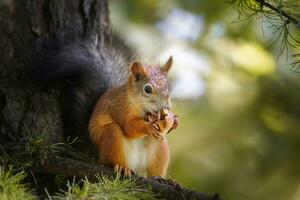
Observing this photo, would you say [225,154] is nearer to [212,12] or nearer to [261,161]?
[261,161]

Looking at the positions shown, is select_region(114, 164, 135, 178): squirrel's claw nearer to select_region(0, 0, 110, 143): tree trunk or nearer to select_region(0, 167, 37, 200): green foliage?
select_region(0, 0, 110, 143): tree trunk

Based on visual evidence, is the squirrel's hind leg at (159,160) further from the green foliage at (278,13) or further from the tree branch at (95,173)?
the green foliage at (278,13)

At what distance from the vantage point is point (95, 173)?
82.5 inches

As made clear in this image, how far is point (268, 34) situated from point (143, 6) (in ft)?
2.80

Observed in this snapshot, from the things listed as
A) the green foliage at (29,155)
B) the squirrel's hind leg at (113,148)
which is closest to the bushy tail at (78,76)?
the squirrel's hind leg at (113,148)

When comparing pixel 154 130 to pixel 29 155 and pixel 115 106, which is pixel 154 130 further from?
pixel 29 155

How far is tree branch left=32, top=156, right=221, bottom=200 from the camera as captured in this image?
1.98 meters

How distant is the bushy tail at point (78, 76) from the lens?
2590mm

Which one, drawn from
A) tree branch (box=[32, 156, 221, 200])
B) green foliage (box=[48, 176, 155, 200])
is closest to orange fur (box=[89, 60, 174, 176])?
tree branch (box=[32, 156, 221, 200])

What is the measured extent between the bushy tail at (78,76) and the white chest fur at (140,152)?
0.93 ft

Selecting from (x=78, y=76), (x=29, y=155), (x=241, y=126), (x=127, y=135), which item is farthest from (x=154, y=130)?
(x=241, y=126)

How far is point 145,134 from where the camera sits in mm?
2340

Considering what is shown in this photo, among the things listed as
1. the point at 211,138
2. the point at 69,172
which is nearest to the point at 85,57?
the point at 69,172

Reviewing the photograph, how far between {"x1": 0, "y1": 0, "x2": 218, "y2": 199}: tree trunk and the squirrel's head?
1.09ft
